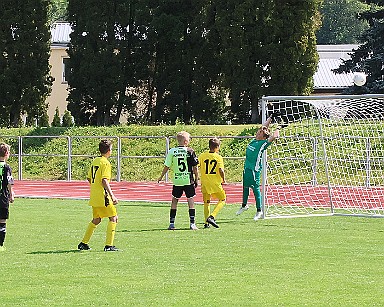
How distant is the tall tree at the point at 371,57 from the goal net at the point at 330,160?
7396 mm

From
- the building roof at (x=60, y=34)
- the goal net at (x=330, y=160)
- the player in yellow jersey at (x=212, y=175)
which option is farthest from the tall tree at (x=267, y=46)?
the building roof at (x=60, y=34)

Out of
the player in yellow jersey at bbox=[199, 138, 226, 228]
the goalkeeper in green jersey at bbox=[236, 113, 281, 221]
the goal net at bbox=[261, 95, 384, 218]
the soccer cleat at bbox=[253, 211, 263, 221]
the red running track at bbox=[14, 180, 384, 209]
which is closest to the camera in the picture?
the player in yellow jersey at bbox=[199, 138, 226, 228]

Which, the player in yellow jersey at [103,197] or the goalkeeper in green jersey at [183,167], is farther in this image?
the goalkeeper in green jersey at [183,167]

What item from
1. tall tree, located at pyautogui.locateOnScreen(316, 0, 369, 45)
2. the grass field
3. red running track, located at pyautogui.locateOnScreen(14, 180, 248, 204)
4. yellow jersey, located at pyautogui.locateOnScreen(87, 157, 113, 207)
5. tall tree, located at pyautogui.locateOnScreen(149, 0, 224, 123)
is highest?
tall tree, located at pyautogui.locateOnScreen(316, 0, 369, 45)

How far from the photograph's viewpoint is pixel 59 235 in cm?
1488

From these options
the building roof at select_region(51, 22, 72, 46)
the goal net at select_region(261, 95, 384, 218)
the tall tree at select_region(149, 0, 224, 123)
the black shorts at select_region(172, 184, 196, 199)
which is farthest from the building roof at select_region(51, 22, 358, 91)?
the black shorts at select_region(172, 184, 196, 199)

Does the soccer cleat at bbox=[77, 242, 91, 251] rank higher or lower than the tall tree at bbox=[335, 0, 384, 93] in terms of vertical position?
lower

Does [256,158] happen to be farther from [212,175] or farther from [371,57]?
[371,57]

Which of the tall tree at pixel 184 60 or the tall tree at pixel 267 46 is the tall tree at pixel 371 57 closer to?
the tall tree at pixel 267 46

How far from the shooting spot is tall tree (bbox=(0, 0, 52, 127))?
37938 mm

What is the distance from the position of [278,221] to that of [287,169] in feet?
24.8

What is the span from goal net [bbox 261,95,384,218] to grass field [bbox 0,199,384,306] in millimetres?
4110

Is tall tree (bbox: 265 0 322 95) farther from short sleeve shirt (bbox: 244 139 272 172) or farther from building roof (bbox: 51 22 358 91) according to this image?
building roof (bbox: 51 22 358 91)

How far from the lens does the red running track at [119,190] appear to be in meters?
24.2
